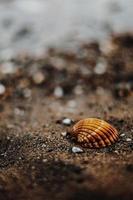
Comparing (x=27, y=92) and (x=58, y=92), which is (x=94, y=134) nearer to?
(x=58, y=92)

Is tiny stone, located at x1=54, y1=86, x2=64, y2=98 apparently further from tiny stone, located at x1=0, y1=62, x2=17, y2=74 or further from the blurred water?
the blurred water

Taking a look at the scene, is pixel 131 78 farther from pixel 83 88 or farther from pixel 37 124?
pixel 37 124

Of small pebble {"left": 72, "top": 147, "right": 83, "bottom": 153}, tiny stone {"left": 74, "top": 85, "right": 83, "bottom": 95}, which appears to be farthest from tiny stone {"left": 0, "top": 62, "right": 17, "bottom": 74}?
small pebble {"left": 72, "top": 147, "right": 83, "bottom": 153}

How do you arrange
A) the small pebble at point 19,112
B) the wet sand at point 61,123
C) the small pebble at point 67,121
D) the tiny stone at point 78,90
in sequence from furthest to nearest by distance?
the tiny stone at point 78,90, the small pebble at point 19,112, the small pebble at point 67,121, the wet sand at point 61,123

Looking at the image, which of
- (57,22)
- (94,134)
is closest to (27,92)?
(94,134)

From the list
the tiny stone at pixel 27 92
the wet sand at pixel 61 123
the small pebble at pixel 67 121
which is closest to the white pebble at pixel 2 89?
the wet sand at pixel 61 123

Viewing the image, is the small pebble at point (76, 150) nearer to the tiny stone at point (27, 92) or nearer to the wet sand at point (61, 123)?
the wet sand at point (61, 123)

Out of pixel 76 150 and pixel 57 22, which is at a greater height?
pixel 57 22
